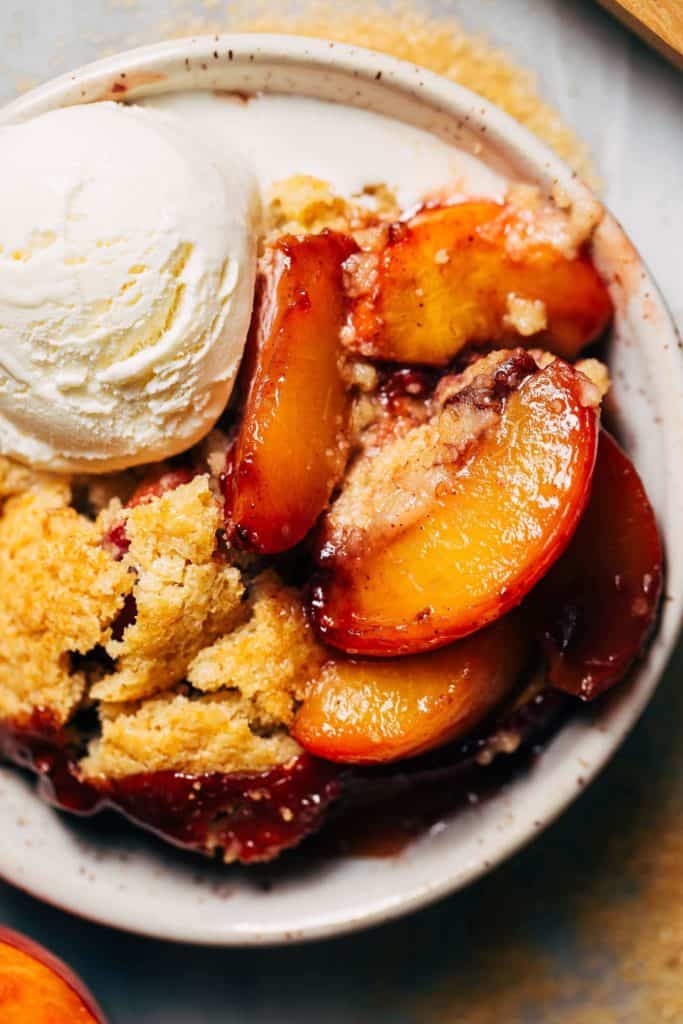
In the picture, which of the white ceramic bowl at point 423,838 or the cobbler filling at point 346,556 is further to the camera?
the white ceramic bowl at point 423,838

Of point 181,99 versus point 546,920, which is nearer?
point 181,99

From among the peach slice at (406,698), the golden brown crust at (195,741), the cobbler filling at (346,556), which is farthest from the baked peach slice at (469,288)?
the golden brown crust at (195,741)

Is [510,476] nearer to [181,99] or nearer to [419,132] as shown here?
[419,132]

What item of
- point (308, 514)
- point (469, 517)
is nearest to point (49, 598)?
point (308, 514)

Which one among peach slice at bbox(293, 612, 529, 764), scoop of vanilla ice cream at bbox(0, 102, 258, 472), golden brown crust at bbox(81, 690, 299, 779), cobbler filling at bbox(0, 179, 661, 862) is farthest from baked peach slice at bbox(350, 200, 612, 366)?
golden brown crust at bbox(81, 690, 299, 779)

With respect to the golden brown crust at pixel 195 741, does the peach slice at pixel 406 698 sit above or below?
above

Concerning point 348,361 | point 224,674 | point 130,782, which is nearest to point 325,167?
point 348,361

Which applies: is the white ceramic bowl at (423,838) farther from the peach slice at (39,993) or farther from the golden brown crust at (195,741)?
the golden brown crust at (195,741)
